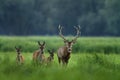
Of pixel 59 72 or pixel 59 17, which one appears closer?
pixel 59 72

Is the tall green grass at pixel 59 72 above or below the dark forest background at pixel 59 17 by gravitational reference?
below

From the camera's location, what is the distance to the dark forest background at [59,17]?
241 feet

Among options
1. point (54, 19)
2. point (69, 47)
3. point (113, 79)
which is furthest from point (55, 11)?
point (113, 79)

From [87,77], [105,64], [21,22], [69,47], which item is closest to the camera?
[87,77]

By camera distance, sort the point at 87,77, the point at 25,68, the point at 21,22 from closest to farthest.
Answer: the point at 87,77
the point at 25,68
the point at 21,22

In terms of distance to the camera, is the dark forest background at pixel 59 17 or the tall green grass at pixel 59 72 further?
the dark forest background at pixel 59 17

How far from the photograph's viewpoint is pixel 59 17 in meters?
83.4

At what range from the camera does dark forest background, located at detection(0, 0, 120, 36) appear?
73375mm

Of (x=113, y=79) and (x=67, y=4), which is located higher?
(x=67, y=4)

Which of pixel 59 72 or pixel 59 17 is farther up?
pixel 59 17

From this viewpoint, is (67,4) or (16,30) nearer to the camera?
(16,30)

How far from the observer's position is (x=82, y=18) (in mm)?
77062

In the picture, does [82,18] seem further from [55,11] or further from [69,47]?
[69,47]

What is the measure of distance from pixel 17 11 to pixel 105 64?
221ft
